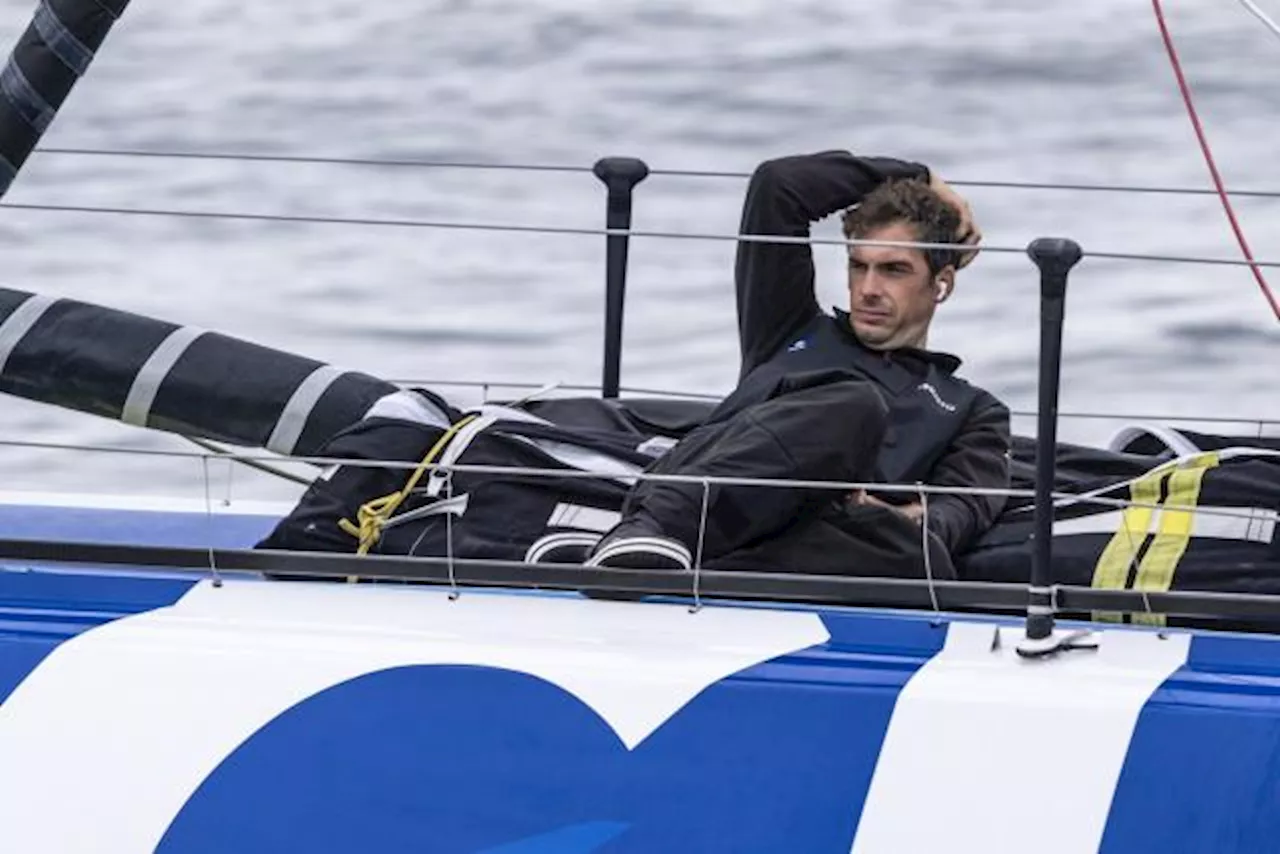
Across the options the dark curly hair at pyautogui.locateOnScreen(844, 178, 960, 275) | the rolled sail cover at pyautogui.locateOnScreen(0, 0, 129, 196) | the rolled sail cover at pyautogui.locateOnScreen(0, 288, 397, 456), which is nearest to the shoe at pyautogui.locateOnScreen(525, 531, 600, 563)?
the rolled sail cover at pyautogui.locateOnScreen(0, 288, 397, 456)

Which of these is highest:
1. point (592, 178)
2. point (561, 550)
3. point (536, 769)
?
point (561, 550)

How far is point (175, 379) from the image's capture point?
3.39 metres

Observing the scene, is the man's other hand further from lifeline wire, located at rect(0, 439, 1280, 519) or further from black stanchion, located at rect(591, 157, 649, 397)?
black stanchion, located at rect(591, 157, 649, 397)

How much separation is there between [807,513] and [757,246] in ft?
1.83

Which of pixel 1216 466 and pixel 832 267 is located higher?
pixel 1216 466

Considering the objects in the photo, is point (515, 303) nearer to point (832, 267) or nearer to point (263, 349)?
point (832, 267)

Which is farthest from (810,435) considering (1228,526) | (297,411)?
(297,411)

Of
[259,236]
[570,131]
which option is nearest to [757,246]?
[259,236]

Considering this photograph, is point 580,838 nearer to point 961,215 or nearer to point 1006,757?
point 1006,757

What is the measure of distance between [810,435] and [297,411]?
74 centimetres

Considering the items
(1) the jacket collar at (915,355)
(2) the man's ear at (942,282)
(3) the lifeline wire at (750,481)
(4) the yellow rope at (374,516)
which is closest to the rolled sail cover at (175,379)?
(4) the yellow rope at (374,516)

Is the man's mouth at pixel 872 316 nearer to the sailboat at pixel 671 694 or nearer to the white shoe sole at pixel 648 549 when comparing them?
the sailboat at pixel 671 694

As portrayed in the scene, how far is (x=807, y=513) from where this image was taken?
9.58 ft

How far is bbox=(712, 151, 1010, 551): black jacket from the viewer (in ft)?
10.3
